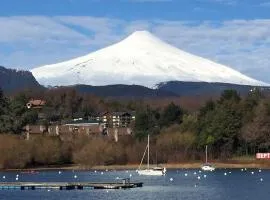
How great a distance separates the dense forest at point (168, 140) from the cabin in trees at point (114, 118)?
23.4m

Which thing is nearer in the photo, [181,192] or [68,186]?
[181,192]

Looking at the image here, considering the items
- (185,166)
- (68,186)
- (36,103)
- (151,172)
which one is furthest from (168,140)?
(36,103)

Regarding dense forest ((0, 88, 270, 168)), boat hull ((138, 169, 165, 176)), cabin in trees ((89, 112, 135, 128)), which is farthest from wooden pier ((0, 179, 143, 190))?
cabin in trees ((89, 112, 135, 128))

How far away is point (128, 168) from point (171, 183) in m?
25.2

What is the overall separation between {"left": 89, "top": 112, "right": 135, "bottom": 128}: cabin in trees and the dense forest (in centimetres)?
2335

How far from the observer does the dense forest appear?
8362cm

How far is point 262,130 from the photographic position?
8312 cm

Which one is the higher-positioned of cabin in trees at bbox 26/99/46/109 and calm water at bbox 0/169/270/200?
cabin in trees at bbox 26/99/46/109

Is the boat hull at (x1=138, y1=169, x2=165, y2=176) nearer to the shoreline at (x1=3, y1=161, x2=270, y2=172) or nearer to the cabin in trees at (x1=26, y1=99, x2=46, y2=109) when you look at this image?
the shoreline at (x1=3, y1=161, x2=270, y2=172)

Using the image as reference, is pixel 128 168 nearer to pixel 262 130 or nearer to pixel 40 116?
pixel 262 130

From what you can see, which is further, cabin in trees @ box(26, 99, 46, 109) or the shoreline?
cabin in trees @ box(26, 99, 46, 109)

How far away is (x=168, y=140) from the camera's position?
3492 inches

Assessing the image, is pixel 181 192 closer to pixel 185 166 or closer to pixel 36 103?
pixel 185 166

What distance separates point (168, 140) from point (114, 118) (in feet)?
124
